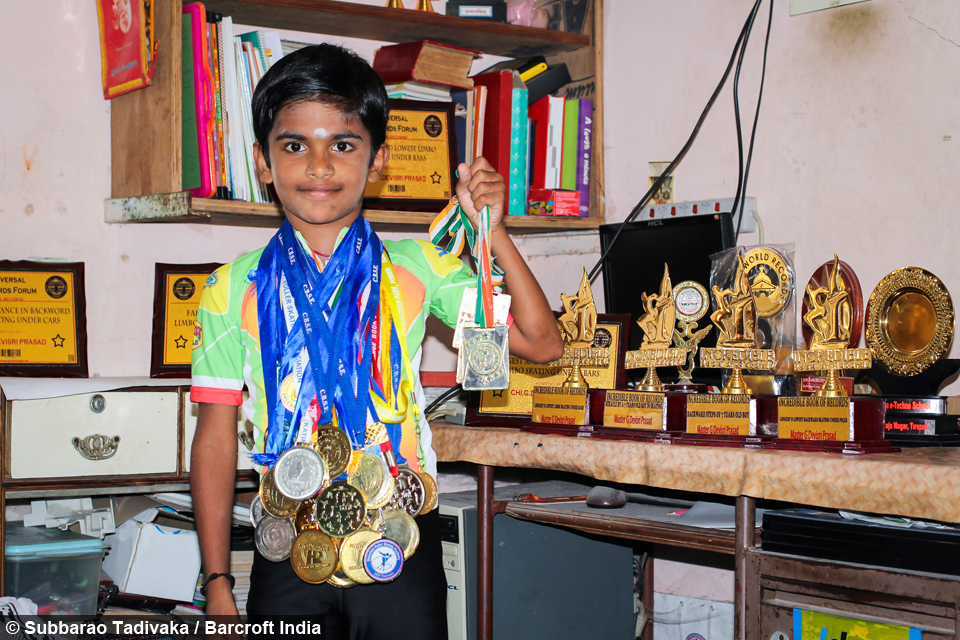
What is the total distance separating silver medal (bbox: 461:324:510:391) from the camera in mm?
1259

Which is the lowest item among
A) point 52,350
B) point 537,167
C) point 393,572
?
point 393,572

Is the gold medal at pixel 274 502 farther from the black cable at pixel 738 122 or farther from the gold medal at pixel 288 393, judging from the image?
the black cable at pixel 738 122

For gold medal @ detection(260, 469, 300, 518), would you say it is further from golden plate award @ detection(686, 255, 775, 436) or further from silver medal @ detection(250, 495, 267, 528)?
golden plate award @ detection(686, 255, 775, 436)

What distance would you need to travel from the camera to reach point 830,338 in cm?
161

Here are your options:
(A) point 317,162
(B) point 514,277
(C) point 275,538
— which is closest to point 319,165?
(A) point 317,162

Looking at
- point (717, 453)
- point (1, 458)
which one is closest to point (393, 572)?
point (717, 453)

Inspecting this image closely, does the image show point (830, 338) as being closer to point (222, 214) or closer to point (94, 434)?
point (222, 214)

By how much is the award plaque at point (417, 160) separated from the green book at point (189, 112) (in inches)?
17.3

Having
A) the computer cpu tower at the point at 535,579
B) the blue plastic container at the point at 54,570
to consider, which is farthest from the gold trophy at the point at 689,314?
the blue plastic container at the point at 54,570

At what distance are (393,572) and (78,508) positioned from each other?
140cm

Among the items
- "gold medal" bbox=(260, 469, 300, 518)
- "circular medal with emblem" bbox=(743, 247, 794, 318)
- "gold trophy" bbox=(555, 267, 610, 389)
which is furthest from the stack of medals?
"circular medal with emblem" bbox=(743, 247, 794, 318)

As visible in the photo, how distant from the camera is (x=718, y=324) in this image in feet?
5.67

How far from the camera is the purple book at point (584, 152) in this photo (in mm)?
2566

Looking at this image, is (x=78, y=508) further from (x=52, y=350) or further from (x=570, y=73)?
(x=570, y=73)
